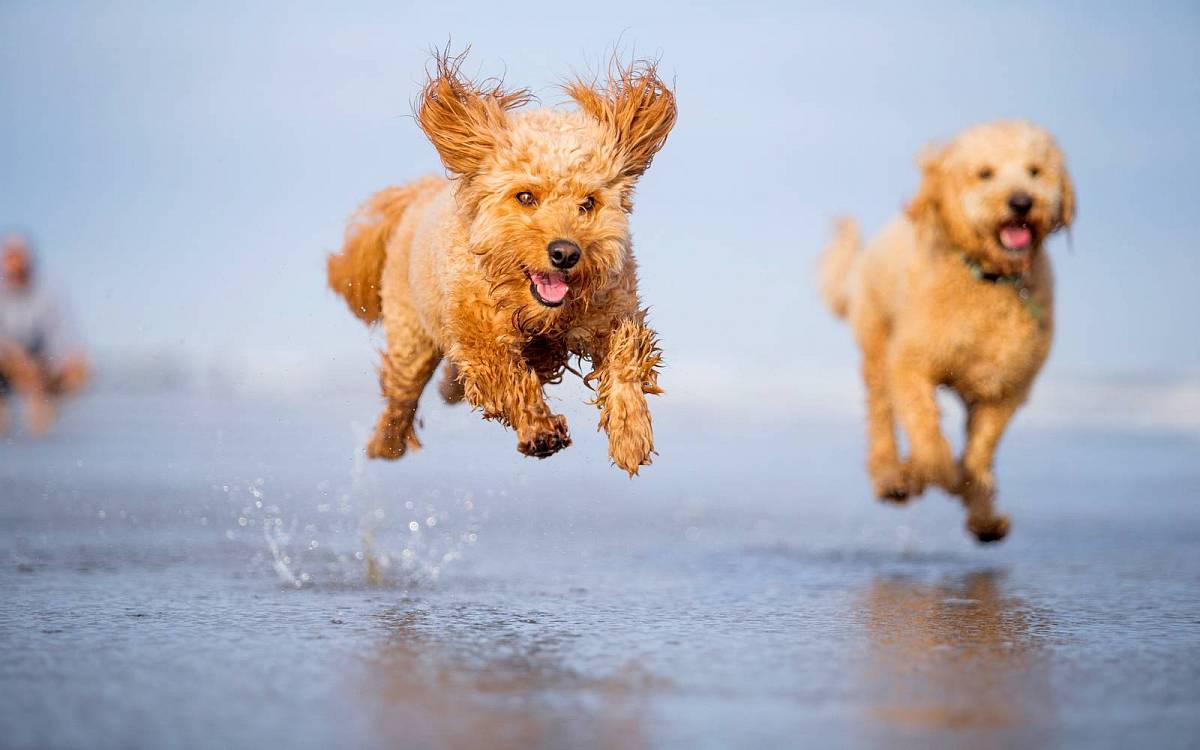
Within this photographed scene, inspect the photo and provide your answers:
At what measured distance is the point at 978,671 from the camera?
3566 millimetres

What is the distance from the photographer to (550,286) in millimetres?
4609

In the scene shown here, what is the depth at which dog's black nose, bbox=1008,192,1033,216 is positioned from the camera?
633 centimetres

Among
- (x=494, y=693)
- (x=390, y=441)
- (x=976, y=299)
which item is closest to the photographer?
(x=494, y=693)

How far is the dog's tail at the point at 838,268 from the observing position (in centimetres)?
929

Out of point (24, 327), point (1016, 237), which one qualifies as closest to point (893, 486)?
point (1016, 237)

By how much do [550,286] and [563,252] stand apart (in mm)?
185

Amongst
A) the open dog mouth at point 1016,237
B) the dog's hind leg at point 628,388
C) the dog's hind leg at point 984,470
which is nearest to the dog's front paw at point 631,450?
the dog's hind leg at point 628,388

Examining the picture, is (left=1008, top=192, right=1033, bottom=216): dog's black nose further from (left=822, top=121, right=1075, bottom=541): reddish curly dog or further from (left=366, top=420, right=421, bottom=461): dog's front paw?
(left=366, top=420, right=421, bottom=461): dog's front paw

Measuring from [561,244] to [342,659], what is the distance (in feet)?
4.89

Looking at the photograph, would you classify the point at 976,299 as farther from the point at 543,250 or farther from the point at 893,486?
the point at 543,250

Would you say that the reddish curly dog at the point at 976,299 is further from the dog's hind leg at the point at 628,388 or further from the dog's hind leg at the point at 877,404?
the dog's hind leg at the point at 628,388

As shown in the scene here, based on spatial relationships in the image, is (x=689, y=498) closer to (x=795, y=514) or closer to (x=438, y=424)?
(x=795, y=514)

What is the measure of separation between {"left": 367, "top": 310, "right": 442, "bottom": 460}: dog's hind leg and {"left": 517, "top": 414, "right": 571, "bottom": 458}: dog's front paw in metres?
1.34

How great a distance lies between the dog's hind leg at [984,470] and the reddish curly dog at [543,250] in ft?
8.52
